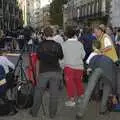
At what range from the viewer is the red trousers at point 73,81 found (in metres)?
12.0

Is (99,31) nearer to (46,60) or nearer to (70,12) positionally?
(46,60)

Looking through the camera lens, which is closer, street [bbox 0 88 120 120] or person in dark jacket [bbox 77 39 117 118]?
person in dark jacket [bbox 77 39 117 118]

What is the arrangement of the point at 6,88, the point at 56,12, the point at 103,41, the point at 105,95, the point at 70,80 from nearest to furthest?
the point at 105,95 < the point at 6,88 < the point at 103,41 < the point at 70,80 < the point at 56,12

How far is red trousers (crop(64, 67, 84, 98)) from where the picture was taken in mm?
12016

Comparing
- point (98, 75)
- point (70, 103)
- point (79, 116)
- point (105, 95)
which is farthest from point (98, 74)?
point (70, 103)

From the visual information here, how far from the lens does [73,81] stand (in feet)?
39.7

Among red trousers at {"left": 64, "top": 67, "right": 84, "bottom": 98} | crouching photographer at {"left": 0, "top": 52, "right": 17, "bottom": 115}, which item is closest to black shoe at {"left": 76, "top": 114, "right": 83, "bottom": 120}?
crouching photographer at {"left": 0, "top": 52, "right": 17, "bottom": 115}

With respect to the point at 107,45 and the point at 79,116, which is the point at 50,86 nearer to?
the point at 79,116

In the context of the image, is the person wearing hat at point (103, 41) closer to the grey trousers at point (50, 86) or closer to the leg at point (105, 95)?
the leg at point (105, 95)

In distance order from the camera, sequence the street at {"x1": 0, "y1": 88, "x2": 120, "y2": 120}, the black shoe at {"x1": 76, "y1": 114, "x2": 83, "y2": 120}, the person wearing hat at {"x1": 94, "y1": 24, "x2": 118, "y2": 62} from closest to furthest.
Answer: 1. the black shoe at {"x1": 76, "y1": 114, "x2": 83, "y2": 120}
2. the street at {"x1": 0, "y1": 88, "x2": 120, "y2": 120}
3. the person wearing hat at {"x1": 94, "y1": 24, "x2": 118, "y2": 62}

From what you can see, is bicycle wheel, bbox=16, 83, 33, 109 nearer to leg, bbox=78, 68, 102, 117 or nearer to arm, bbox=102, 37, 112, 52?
leg, bbox=78, 68, 102, 117

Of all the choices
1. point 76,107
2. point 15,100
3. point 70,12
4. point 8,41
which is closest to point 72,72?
point 76,107

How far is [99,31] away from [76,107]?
169cm

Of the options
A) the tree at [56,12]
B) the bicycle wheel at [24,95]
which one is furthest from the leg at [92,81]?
the tree at [56,12]
